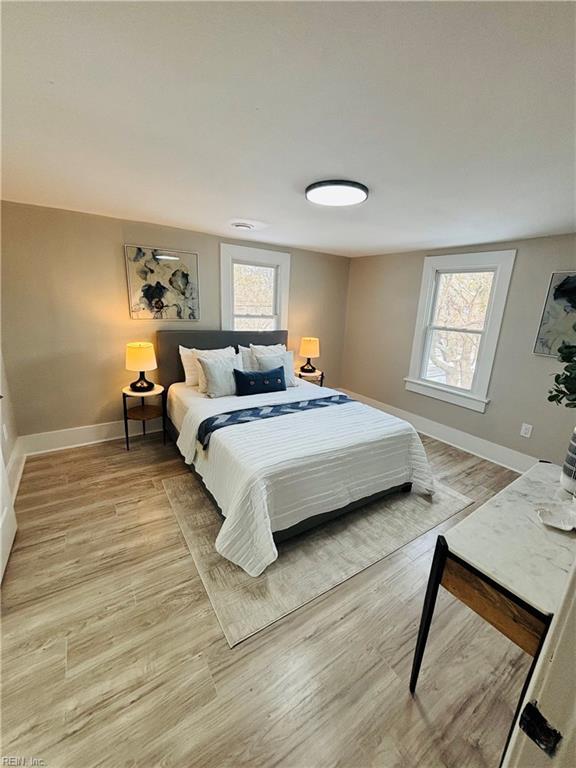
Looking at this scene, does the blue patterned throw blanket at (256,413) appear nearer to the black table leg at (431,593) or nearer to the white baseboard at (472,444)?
the white baseboard at (472,444)

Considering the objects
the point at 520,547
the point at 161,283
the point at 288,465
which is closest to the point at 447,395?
the point at 288,465

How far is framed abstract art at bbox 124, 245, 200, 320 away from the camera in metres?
3.16

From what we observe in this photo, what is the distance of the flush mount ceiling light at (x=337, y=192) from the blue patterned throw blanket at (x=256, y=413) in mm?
1649

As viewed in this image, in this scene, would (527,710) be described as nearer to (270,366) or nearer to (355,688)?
(355,688)

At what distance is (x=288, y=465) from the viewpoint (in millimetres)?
1926

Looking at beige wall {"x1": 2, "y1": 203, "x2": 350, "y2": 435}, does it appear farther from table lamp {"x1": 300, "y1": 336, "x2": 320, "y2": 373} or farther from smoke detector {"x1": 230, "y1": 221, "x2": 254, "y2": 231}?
table lamp {"x1": 300, "y1": 336, "x2": 320, "y2": 373}

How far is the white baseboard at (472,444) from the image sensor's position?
3125 millimetres

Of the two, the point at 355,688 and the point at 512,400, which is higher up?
the point at 512,400

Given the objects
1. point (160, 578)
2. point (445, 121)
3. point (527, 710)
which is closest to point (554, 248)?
point (445, 121)

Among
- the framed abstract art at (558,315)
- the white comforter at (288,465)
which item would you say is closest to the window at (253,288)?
the white comforter at (288,465)

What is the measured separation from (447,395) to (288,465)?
2.64m

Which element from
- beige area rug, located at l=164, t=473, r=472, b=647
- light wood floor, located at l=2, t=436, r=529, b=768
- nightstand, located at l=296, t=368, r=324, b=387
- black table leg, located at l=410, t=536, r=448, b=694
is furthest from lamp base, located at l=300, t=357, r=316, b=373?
black table leg, located at l=410, t=536, r=448, b=694

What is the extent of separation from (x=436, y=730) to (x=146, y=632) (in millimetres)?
1303

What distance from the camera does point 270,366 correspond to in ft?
11.3
